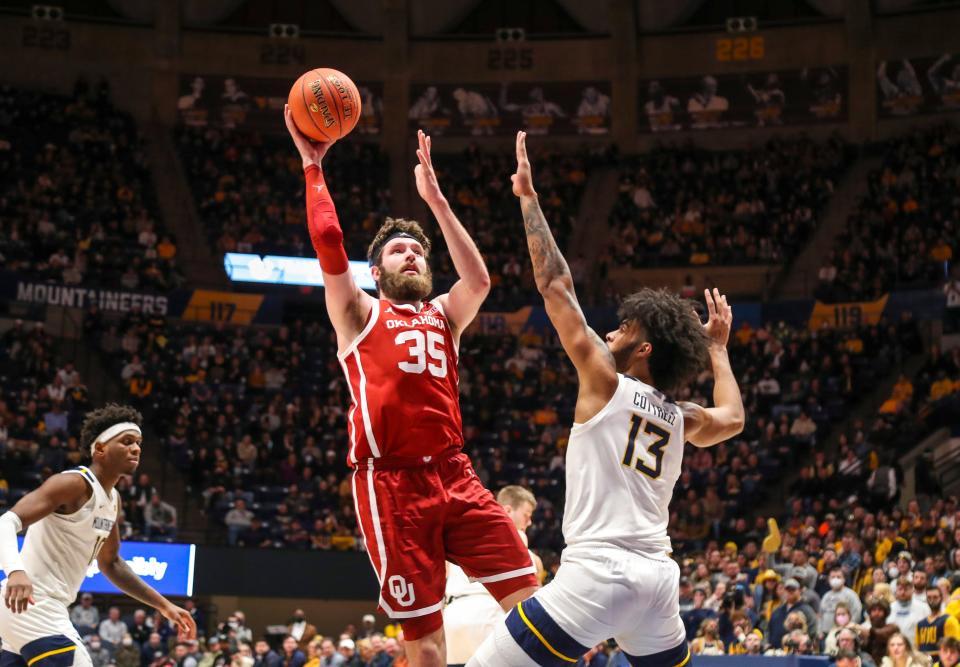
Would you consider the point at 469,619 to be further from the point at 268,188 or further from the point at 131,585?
the point at 268,188

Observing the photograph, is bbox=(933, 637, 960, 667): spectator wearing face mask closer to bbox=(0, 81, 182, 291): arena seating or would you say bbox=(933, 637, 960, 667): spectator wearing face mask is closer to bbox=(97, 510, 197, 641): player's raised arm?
bbox=(97, 510, 197, 641): player's raised arm

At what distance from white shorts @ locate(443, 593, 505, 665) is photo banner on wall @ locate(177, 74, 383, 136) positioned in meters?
26.4

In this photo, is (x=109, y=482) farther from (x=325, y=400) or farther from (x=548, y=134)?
(x=548, y=134)

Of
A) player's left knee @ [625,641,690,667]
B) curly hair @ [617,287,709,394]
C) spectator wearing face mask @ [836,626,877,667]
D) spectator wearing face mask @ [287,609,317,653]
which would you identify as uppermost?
curly hair @ [617,287,709,394]

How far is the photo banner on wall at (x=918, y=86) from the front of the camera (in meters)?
31.6

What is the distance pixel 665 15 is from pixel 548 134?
452cm

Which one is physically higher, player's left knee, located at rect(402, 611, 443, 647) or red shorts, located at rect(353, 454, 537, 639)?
red shorts, located at rect(353, 454, 537, 639)

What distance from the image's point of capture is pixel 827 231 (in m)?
31.1

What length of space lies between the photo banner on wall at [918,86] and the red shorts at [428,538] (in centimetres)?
2884

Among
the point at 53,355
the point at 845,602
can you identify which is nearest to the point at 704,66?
the point at 53,355

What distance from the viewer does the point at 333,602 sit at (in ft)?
78.4

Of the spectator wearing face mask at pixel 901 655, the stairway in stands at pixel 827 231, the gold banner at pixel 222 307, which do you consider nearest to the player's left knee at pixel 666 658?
the spectator wearing face mask at pixel 901 655

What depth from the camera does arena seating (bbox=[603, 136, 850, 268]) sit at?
3091 centimetres

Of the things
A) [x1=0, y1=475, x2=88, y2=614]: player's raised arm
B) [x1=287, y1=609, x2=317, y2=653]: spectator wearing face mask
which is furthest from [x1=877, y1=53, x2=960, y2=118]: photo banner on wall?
[x1=0, y1=475, x2=88, y2=614]: player's raised arm
